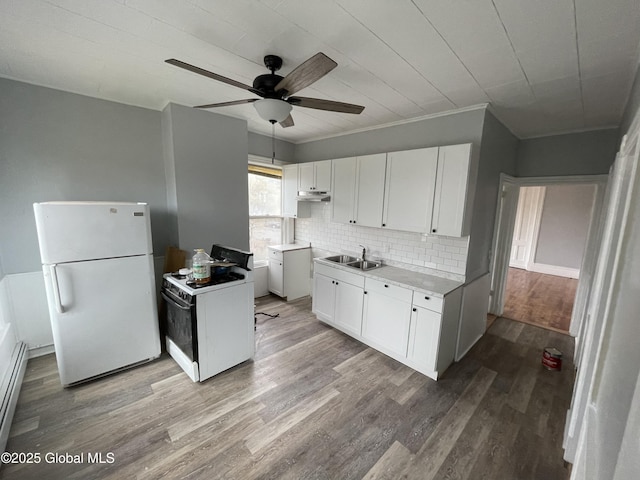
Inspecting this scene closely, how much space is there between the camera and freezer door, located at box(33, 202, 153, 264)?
1.94 m

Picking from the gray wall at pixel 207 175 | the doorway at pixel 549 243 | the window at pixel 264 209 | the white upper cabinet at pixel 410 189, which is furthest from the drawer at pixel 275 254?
the doorway at pixel 549 243

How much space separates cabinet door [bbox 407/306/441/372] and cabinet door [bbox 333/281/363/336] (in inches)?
25.3

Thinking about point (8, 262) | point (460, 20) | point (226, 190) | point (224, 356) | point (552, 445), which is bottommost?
point (552, 445)

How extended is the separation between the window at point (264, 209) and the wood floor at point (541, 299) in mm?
3936

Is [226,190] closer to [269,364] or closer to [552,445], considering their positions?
[269,364]

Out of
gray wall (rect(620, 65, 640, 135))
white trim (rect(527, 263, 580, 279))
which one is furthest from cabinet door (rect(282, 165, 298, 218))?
white trim (rect(527, 263, 580, 279))

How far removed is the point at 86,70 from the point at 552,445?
456 centimetres

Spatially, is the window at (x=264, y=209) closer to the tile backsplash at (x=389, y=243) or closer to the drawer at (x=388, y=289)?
the tile backsplash at (x=389, y=243)

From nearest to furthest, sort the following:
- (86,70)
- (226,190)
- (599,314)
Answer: (599,314), (86,70), (226,190)

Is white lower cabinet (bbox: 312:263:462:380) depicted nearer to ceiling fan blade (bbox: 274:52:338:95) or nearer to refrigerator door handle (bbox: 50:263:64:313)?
ceiling fan blade (bbox: 274:52:338:95)

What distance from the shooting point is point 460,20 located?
4.45 feet

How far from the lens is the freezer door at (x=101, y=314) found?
6.71 feet

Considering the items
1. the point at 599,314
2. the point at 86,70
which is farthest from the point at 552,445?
the point at 86,70

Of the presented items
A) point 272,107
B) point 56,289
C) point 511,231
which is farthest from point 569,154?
point 56,289
